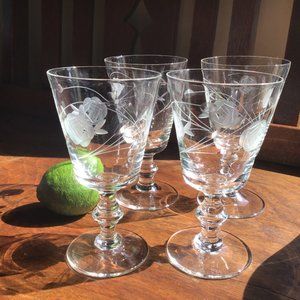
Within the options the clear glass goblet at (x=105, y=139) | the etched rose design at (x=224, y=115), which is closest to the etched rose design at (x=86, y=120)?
the clear glass goblet at (x=105, y=139)

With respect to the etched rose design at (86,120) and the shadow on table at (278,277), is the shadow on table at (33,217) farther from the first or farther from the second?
the shadow on table at (278,277)

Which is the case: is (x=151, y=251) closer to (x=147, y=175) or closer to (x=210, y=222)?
(x=210, y=222)

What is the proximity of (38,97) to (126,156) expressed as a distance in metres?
0.87

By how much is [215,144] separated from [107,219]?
15 cm

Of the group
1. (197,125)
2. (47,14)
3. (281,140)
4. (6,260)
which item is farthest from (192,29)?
(6,260)

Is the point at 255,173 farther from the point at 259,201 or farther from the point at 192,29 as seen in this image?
the point at 192,29

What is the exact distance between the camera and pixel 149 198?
0.69 metres

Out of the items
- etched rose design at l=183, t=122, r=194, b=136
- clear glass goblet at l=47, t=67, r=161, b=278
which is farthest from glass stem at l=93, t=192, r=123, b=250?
etched rose design at l=183, t=122, r=194, b=136

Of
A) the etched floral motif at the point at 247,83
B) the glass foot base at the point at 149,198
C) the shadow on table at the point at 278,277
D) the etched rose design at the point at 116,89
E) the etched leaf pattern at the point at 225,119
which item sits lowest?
the glass foot base at the point at 149,198

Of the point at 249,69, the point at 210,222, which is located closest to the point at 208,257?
the point at 210,222

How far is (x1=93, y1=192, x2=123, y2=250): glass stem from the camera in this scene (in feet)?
1.68

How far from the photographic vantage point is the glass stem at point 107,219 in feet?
1.68

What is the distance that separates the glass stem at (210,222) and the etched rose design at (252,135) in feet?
0.25

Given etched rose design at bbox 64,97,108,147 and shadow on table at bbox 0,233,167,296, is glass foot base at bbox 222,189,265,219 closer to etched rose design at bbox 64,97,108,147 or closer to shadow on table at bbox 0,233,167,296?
shadow on table at bbox 0,233,167,296
